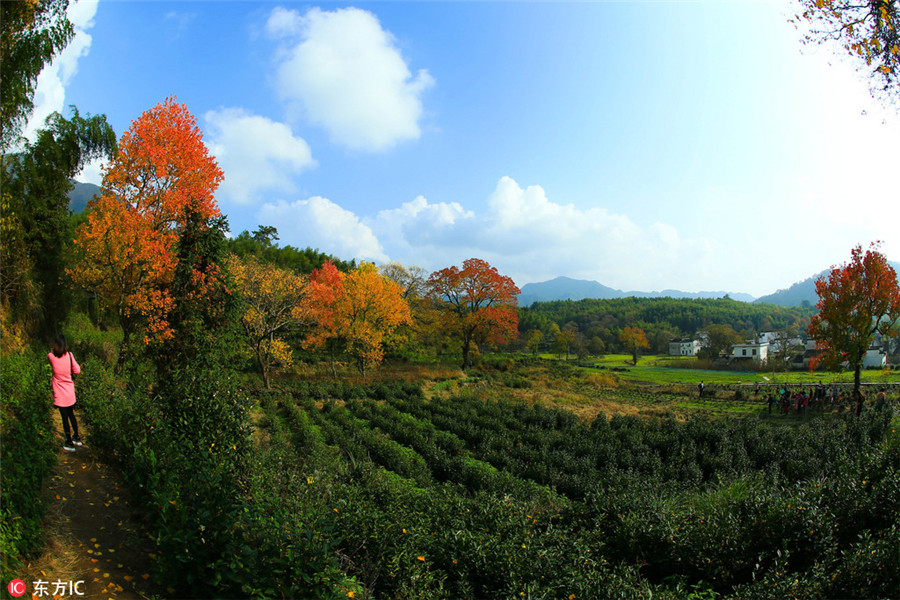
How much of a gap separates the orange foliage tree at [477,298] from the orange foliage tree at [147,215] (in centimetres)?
2713

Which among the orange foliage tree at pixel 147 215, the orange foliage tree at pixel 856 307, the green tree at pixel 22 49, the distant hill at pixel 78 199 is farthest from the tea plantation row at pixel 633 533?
the orange foliage tree at pixel 856 307

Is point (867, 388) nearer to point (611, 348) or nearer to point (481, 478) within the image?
point (481, 478)

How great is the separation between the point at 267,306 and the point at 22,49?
55.8 ft

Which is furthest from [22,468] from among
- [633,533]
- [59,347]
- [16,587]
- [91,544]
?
[633,533]

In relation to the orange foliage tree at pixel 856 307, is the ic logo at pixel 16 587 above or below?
below

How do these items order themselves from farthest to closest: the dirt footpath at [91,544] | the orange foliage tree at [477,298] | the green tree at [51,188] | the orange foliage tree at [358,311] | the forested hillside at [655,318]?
the forested hillside at [655,318]
the orange foliage tree at [477,298]
the orange foliage tree at [358,311]
the green tree at [51,188]
the dirt footpath at [91,544]

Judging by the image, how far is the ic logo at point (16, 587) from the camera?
3.40 m

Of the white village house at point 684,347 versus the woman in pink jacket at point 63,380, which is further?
the white village house at point 684,347

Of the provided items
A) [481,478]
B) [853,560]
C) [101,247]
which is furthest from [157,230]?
[853,560]

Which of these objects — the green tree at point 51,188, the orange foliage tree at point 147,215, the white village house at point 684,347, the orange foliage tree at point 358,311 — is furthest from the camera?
the white village house at point 684,347

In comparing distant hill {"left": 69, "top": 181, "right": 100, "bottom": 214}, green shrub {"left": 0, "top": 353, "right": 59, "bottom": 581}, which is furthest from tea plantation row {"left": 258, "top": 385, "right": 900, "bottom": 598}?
distant hill {"left": 69, "top": 181, "right": 100, "bottom": 214}

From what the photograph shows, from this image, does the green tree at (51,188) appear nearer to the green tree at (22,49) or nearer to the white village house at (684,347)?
the green tree at (22,49)

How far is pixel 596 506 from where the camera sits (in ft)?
22.6

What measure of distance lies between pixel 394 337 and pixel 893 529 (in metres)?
31.9
